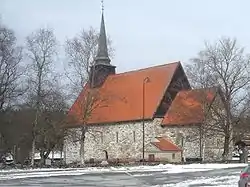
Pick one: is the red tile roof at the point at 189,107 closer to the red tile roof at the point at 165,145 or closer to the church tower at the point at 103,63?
the red tile roof at the point at 165,145

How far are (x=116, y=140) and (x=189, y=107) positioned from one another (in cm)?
1186

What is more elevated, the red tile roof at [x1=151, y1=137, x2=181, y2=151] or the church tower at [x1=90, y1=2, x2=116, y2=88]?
the church tower at [x1=90, y1=2, x2=116, y2=88]

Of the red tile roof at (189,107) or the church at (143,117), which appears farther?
the church at (143,117)

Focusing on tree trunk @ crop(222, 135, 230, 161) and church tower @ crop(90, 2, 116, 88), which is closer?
tree trunk @ crop(222, 135, 230, 161)

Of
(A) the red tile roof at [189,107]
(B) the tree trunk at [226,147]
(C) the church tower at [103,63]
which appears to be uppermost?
(C) the church tower at [103,63]

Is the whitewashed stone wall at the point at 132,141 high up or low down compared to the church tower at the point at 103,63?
down

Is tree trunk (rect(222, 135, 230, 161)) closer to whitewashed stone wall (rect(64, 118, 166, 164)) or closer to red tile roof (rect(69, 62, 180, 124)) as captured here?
whitewashed stone wall (rect(64, 118, 166, 164))

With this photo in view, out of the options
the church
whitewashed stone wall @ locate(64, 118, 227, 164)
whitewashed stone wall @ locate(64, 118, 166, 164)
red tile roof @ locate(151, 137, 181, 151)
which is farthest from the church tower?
red tile roof @ locate(151, 137, 181, 151)

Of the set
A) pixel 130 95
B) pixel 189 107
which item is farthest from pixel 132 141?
pixel 189 107

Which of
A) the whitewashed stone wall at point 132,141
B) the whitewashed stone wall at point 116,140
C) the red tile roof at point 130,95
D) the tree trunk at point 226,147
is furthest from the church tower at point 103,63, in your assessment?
the tree trunk at point 226,147

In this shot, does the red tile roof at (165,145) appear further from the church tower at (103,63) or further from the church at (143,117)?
the church tower at (103,63)

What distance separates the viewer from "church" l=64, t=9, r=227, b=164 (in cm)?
5628

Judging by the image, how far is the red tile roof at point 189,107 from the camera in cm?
5544

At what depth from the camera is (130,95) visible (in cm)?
6850
